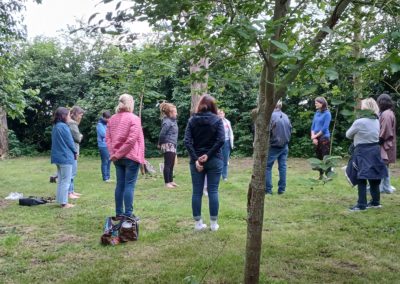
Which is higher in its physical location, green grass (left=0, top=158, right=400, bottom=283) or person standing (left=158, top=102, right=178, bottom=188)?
person standing (left=158, top=102, right=178, bottom=188)

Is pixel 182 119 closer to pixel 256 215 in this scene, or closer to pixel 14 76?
pixel 14 76

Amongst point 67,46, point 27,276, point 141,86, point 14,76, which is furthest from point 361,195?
point 67,46

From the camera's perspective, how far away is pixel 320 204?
6.91 meters

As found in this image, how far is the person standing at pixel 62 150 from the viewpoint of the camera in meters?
7.04

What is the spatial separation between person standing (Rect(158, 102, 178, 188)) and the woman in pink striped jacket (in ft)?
9.79

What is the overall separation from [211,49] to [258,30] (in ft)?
3.92

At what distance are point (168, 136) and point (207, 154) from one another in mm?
3817

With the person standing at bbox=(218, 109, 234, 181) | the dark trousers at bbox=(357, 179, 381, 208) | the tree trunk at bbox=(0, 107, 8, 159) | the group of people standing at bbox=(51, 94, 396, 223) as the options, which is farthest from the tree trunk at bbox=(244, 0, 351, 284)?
the tree trunk at bbox=(0, 107, 8, 159)

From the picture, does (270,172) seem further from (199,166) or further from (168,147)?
(199,166)

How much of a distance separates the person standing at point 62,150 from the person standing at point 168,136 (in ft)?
7.57

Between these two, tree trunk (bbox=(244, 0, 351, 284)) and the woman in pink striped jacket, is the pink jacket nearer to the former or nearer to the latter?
the woman in pink striped jacket

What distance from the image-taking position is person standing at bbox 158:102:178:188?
8.88 meters

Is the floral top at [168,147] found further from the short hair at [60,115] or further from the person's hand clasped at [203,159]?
the person's hand clasped at [203,159]

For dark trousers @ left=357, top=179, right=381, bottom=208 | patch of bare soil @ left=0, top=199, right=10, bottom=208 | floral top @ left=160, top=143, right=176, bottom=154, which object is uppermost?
floral top @ left=160, top=143, right=176, bottom=154
